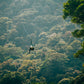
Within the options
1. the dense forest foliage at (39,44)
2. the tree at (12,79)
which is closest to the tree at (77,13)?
the dense forest foliage at (39,44)

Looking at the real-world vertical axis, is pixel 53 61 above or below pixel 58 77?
above

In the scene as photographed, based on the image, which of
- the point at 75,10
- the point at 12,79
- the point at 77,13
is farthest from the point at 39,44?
the point at 77,13

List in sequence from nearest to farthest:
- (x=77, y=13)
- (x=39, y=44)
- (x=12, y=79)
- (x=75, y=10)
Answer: (x=77, y=13) → (x=75, y=10) → (x=12, y=79) → (x=39, y=44)

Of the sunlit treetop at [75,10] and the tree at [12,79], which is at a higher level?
the sunlit treetop at [75,10]

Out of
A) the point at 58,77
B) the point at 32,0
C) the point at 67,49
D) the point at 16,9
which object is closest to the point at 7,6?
the point at 16,9

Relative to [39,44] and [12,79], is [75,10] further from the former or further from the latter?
[39,44]

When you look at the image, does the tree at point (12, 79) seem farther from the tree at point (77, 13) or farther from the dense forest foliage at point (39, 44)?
the tree at point (77, 13)

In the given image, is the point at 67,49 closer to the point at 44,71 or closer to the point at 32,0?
the point at 44,71

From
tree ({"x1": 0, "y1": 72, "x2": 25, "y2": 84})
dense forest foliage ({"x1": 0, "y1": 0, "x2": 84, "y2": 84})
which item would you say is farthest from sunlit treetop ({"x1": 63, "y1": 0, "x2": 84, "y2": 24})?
tree ({"x1": 0, "y1": 72, "x2": 25, "y2": 84})
